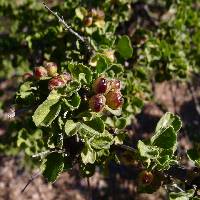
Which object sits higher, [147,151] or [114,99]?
[114,99]

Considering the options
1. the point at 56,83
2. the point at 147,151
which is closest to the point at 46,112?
the point at 56,83

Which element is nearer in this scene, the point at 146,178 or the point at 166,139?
the point at 166,139

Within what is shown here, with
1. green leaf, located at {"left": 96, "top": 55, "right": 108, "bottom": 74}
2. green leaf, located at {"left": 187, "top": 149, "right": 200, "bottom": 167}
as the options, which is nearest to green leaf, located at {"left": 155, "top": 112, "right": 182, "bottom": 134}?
green leaf, located at {"left": 187, "top": 149, "right": 200, "bottom": 167}

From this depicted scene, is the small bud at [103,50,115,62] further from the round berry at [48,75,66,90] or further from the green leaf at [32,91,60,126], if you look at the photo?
the green leaf at [32,91,60,126]

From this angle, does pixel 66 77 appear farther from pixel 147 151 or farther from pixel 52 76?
pixel 147 151

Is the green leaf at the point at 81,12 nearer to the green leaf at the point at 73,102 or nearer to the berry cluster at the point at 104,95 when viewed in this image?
the berry cluster at the point at 104,95

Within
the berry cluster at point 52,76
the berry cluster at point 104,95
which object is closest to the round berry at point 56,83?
the berry cluster at point 52,76
